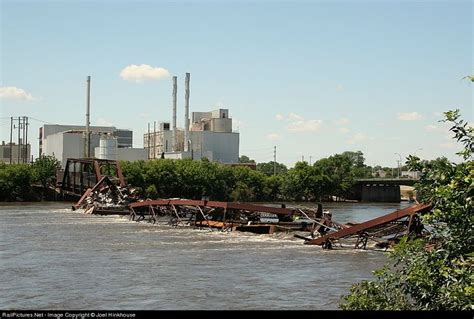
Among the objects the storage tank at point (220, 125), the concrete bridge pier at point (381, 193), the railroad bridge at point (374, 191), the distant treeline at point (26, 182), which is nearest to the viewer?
the distant treeline at point (26, 182)

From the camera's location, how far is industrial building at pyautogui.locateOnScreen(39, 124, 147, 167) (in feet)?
374

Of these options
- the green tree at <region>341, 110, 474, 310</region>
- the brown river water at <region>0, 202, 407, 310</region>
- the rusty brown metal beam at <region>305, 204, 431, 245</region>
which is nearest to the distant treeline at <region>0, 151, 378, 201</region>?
the brown river water at <region>0, 202, 407, 310</region>

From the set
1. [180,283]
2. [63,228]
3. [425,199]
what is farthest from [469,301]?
[63,228]

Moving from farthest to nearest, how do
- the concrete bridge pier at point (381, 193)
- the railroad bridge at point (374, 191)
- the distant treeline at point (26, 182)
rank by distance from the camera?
1. the concrete bridge pier at point (381, 193)
2. the railroad bridge at point (374, 191)
3. the distant treeline at point (26, 182)

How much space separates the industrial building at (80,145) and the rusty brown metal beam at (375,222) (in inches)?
3385

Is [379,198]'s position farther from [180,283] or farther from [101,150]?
[180,283]

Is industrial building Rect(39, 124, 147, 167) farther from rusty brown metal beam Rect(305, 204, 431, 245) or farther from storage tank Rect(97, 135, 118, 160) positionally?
rusty brown metal beam Rect(305, 204, 431, 245)

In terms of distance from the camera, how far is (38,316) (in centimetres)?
863

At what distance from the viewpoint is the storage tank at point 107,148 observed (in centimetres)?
11251

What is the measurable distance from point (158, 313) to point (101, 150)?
4265 inches

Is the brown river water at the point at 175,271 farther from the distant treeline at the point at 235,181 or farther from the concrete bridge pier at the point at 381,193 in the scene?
the concrete bridge pier at the point at 381,193

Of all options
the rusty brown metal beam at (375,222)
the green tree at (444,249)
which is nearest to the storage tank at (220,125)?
the rusty brown metal beam at (375,222)

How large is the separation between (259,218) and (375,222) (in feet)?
50.0

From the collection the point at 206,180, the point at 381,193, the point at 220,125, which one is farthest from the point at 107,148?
the point at 381,193
